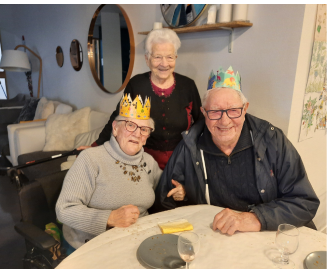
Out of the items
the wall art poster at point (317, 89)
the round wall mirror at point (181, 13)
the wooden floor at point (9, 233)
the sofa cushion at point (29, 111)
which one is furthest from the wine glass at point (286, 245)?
the sofa cushion at point (29, 111)

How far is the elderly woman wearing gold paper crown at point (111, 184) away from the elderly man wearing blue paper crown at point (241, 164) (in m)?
0.21

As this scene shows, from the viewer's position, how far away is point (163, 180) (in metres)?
1.56

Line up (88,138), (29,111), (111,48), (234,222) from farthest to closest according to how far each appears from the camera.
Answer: (29,111) < (111,48) < (88,138) < (234,222)

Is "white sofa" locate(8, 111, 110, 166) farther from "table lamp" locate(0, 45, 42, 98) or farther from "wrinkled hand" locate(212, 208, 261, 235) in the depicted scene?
"wrinkled hand" locate(212, 208, 261, 235)

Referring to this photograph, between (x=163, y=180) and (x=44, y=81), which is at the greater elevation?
(x=44, y=81)

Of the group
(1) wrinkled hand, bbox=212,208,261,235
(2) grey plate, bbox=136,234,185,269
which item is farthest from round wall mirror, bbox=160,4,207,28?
(2) grey plate, bbox=136,234,185,269

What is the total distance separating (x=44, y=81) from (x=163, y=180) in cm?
438

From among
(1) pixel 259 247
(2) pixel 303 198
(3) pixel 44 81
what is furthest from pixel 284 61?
(3) pixel 44 81

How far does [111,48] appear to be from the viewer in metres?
3.05

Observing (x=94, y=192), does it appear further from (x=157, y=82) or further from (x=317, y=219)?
(x=317, y=219)

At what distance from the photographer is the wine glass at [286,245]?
911mm

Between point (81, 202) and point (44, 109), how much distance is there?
3282 mm

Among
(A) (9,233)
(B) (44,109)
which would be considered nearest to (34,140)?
(B) (44,109)

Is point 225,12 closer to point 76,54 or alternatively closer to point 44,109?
point 76,54
